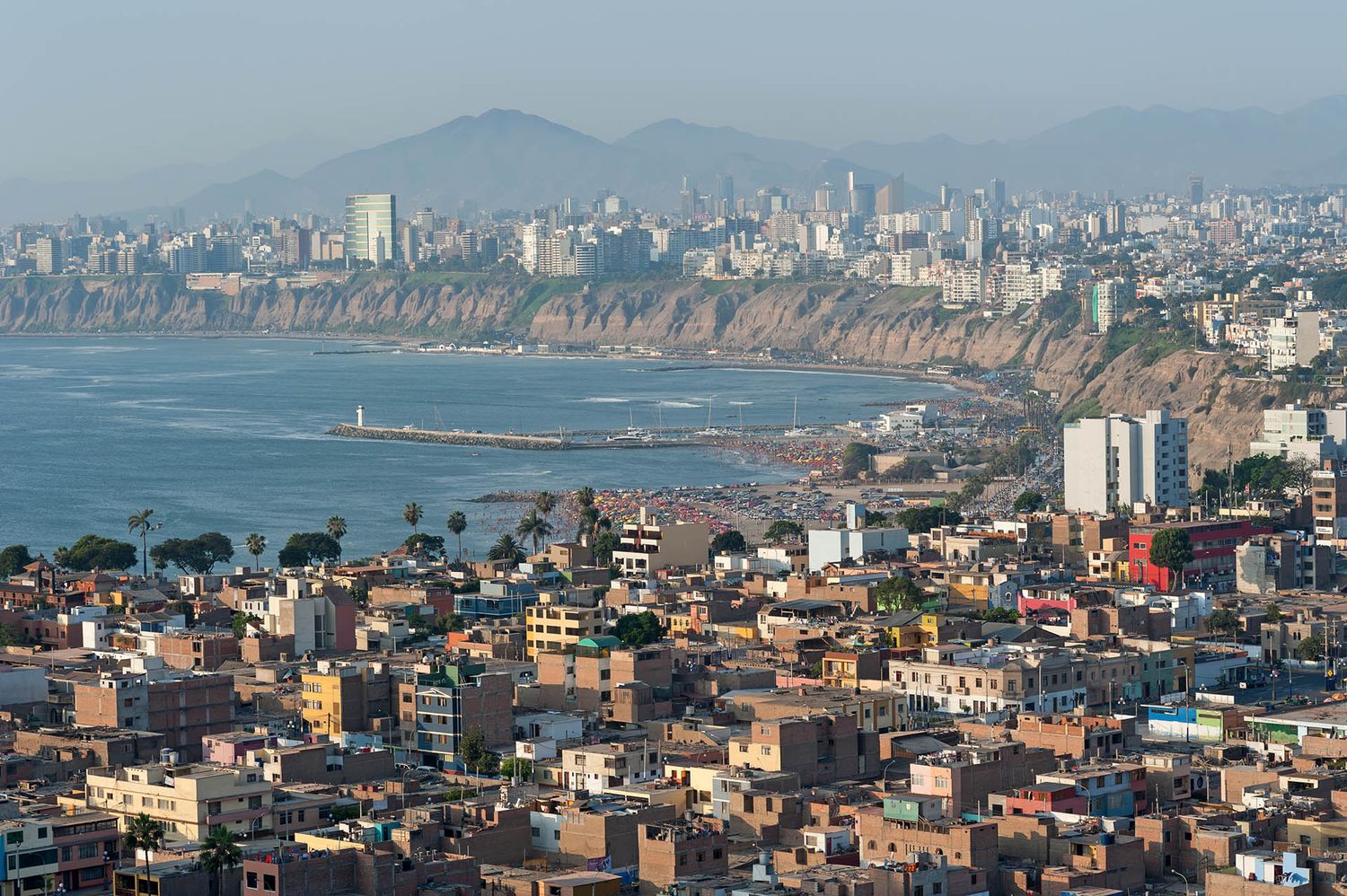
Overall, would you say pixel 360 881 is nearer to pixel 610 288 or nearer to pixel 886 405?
pixel 886 405

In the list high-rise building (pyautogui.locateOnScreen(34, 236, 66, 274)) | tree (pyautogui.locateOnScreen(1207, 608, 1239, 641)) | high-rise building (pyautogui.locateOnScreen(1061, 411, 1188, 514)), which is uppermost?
high-rise building (pyautogui.locateOnScreen(34, 236, 66, 274))

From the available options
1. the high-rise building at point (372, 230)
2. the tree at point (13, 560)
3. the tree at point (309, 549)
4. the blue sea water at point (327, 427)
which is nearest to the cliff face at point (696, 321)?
the blue sea water at point (327, 427)

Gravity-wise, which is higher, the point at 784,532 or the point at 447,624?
the point at 784,532

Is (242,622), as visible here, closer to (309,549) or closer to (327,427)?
(309,549)

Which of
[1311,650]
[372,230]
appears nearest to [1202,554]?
[1311,650]

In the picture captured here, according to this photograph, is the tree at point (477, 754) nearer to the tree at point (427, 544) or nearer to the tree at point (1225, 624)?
the tree at point (1225, 624)

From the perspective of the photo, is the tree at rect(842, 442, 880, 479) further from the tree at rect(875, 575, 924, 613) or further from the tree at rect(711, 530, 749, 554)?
the tree at rect(875, 575, 924, 613)

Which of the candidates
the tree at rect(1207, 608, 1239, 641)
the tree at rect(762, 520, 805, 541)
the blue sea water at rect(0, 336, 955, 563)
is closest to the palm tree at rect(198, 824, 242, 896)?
the tree at rect(1207, 608, 1239, 641)
